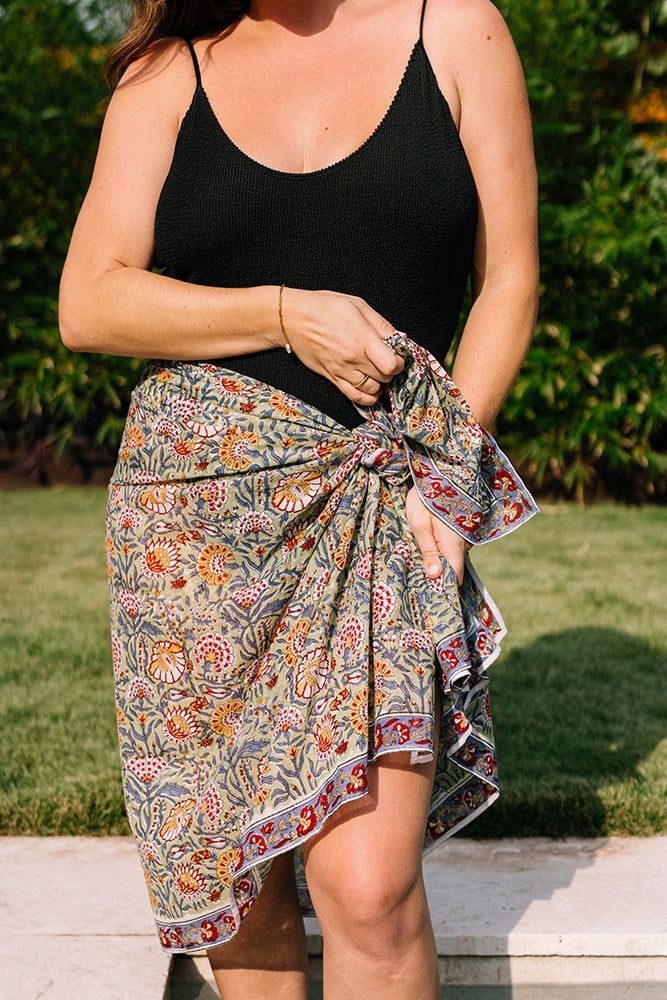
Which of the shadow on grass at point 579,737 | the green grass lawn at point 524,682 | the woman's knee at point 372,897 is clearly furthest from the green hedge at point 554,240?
the woman's knee at point 372,897

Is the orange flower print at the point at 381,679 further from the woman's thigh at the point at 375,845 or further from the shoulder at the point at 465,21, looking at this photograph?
the shoulder at the point at 465,21

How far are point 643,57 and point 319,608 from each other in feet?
21.6

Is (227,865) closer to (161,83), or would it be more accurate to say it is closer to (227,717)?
(227,717)

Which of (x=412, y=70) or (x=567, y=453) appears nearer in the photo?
(x=412, y=70)

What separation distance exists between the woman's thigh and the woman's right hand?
497 millimetres

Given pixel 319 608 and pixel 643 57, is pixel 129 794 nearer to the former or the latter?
pixel 319 608

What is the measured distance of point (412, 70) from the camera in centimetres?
179

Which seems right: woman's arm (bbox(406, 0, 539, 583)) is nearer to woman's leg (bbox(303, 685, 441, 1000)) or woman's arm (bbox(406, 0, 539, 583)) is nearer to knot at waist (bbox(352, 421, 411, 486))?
knot at waist (bbox(352, 421, 411, 486))

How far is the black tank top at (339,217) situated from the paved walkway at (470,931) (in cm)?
106

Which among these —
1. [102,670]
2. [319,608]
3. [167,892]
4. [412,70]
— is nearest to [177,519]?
[319,608]

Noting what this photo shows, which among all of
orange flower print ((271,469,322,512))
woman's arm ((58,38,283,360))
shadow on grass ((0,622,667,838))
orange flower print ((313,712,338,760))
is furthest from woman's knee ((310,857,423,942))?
shadow on grass ((0,622,667,838))

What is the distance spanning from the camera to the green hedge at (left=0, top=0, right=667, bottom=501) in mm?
6934

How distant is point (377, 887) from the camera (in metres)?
1.57

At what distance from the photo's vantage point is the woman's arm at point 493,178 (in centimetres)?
178
